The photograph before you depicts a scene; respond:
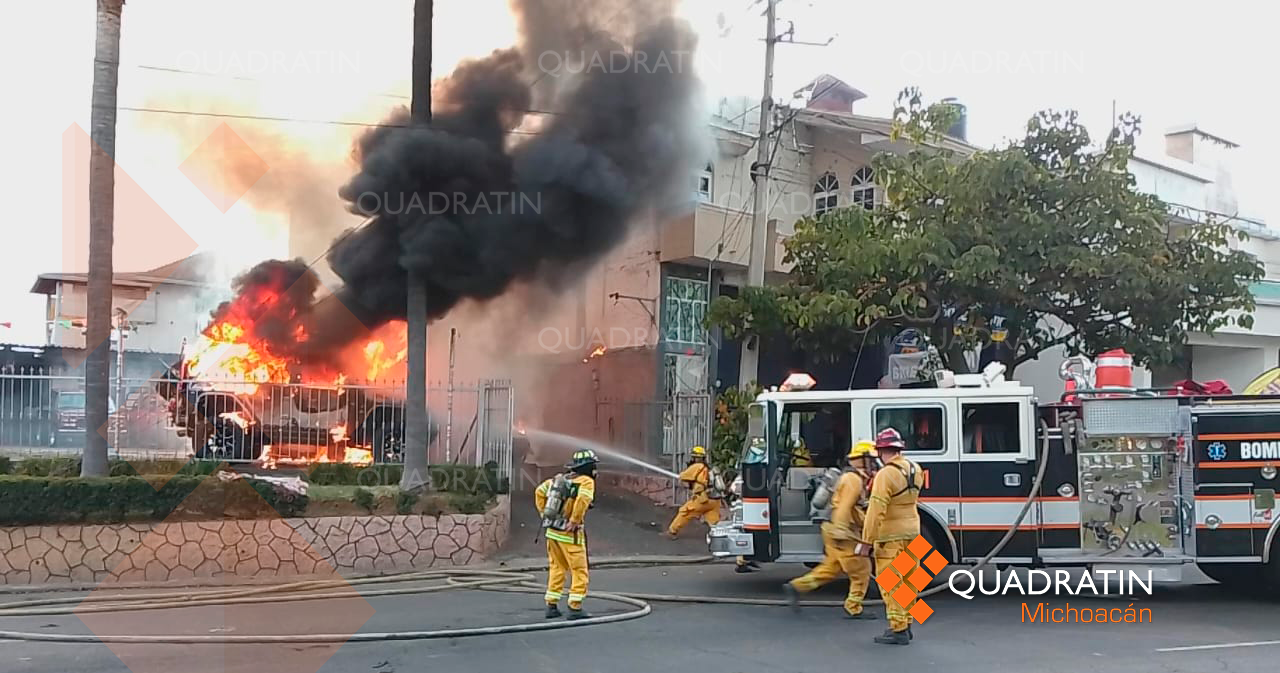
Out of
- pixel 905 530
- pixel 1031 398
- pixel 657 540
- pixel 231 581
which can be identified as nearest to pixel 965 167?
pixel 1031 398

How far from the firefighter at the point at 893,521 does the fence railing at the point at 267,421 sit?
6.48 meters

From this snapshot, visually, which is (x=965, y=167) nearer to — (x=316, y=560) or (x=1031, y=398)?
(x=1031, y=398)

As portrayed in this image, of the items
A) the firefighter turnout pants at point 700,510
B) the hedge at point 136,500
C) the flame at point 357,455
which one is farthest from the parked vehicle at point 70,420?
the firefighter turnout pants at point 700,510

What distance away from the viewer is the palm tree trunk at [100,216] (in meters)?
10.6

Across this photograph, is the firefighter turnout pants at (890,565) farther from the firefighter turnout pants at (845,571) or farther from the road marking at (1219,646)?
the road marking at (1219,646)

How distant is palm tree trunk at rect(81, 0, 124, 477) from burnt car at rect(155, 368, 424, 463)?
2.39m

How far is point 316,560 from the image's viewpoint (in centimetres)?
1045

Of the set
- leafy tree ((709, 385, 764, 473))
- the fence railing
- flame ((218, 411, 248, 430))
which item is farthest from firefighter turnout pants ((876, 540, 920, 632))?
flame ((218, 411, 248, 430))

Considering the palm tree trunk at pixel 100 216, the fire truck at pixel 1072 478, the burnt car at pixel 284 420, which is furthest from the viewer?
the burnt car at pixel 284 420

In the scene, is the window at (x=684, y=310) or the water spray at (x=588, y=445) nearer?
the water spray at (x=588, y=445)

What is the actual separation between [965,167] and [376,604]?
877 cm

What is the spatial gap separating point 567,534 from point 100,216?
21.7ft

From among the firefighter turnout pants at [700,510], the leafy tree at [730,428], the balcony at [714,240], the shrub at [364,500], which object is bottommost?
the firefighter turnout pants at [700,510]

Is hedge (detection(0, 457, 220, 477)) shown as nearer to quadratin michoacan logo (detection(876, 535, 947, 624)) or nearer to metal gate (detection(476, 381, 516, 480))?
metal gate (detection(476, 381, 516, 480))
